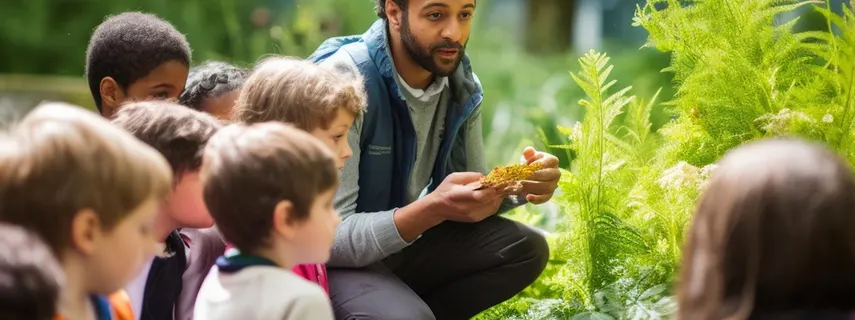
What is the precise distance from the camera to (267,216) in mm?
2502

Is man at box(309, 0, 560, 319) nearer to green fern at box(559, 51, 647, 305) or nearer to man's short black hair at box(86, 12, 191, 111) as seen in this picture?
green fern at box(559, 51, 647, 305)

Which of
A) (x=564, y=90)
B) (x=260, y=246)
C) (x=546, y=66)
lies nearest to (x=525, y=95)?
(x=564, y=90)

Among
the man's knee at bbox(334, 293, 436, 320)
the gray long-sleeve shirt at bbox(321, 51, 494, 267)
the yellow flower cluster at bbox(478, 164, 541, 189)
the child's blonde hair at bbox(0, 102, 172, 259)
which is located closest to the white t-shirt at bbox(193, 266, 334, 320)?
the child's blonde hair at bbox(0, 102, 172, 259)

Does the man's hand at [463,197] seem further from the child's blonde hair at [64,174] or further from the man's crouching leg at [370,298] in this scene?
the child's blonde hair at [64,174]

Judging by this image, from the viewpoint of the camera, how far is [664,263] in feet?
12.4

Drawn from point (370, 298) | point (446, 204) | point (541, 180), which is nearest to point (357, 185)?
point (446, 204)

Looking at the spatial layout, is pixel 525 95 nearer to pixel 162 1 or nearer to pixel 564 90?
pixel 564 90

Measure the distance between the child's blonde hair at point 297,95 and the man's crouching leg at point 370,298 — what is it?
489 mm

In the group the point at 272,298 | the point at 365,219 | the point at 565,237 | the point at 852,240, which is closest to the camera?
the point at 852,240

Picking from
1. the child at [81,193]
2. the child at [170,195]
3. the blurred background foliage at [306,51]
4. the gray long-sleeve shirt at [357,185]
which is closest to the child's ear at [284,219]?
the child at [81,193]

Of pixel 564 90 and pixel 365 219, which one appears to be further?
pixel 564 90

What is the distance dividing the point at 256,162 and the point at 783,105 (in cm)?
197

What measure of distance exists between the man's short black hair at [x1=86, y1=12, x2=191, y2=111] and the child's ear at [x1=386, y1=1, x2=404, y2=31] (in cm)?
69

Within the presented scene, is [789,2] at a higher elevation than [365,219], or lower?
higher
